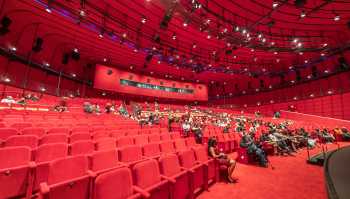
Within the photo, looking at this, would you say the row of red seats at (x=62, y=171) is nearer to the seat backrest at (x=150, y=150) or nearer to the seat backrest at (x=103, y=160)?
the seat backrest at (x=103, y=160)

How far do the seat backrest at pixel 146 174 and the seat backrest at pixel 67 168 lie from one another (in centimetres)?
67

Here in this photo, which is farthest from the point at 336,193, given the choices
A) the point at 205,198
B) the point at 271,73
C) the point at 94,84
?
the point at 271,73

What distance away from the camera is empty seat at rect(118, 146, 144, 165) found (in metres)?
2.72

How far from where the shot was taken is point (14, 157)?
82.5 inches

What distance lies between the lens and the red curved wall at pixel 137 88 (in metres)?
15.2

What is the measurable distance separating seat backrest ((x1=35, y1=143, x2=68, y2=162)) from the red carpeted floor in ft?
7.83

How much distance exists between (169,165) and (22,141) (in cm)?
254

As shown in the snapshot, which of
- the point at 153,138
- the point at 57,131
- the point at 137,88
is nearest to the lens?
the point at 57,131

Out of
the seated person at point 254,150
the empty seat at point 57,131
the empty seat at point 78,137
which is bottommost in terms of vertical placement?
the seated person at point 254,150

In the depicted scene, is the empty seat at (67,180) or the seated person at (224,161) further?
the seated person at (224,161)

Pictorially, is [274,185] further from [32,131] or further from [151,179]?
[32,131]

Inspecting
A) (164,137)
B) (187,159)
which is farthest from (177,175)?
(164,137)

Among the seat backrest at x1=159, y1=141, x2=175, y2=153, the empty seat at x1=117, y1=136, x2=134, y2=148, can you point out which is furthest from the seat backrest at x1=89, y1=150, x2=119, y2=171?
the seat backrest at x1=159, y1=141, x2=175, y2=153

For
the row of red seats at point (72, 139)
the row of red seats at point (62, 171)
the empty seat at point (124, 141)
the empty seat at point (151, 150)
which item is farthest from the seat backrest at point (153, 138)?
the row of red seats at point (62, 171)
